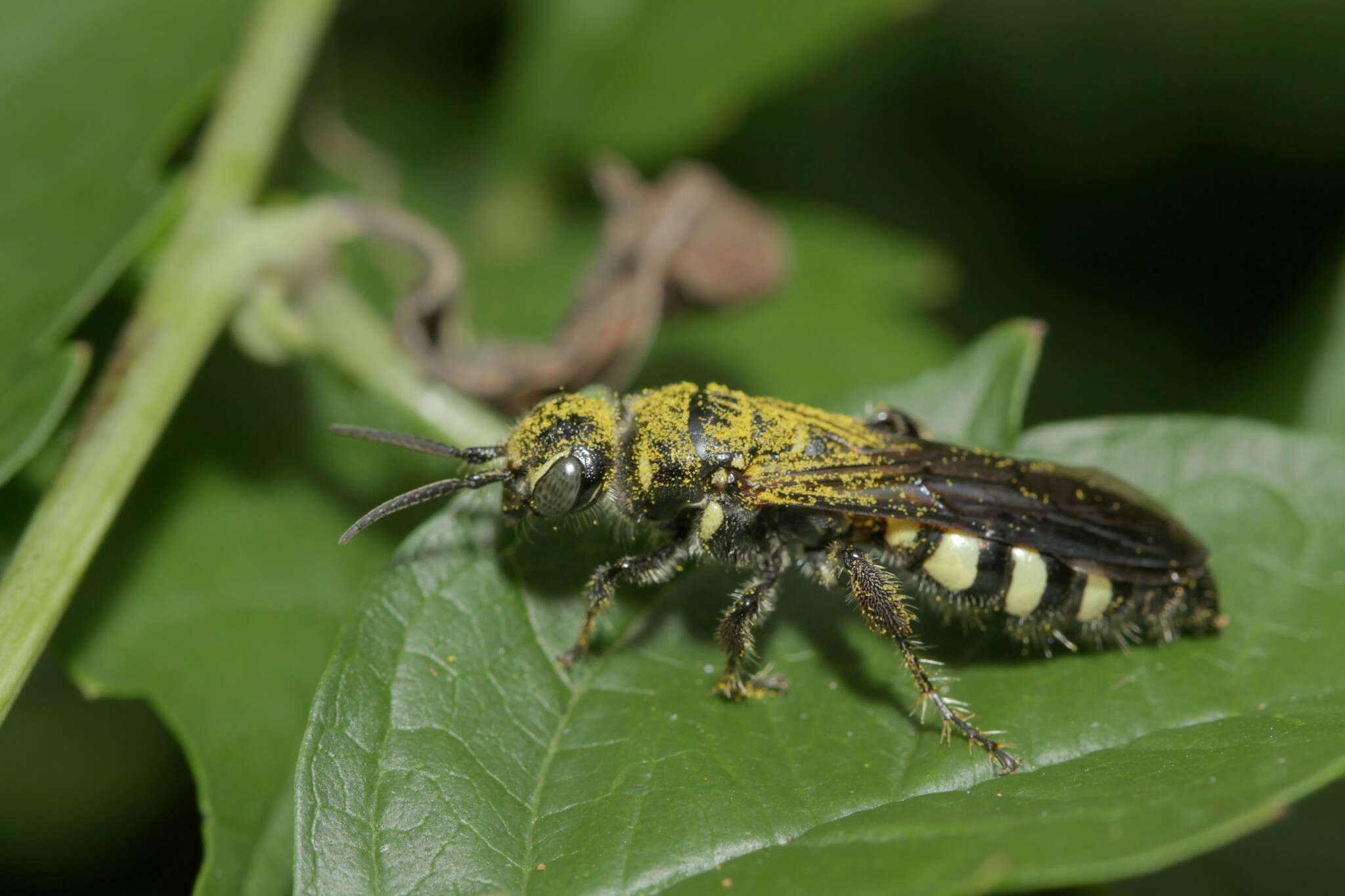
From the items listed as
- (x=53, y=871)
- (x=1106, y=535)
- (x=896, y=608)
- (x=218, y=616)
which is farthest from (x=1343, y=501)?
(x=53, y=871)

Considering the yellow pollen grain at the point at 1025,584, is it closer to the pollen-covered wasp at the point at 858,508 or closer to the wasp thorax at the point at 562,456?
the pollen-covered wasp at the point at 858,508

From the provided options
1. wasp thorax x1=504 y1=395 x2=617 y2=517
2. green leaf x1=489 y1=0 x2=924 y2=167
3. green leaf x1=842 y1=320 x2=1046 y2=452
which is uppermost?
green leaf x1=489 y1=0 x2=924 y2=167

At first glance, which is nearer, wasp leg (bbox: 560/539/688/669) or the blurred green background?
wasp leg (bbox: 560/539/688/669)

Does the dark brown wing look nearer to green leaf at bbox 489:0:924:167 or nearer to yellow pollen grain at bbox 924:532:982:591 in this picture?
yellow pollen grain at bbox 924:532:982:591

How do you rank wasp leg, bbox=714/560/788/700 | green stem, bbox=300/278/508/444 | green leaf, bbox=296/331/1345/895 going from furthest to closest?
green stem, bbox=300/278/508/444 → wasp leg, bbox=714/560/788/700 → green leaf, bbox=296/331/1345/895

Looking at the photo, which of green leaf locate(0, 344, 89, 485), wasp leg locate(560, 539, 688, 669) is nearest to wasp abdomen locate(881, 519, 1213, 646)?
wasp leg locate(560, 539, 688, 669)

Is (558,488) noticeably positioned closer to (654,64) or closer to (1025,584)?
(1025,584)

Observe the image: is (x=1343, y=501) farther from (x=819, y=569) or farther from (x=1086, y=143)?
(x=1086, y=143)

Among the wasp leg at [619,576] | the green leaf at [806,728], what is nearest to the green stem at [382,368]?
the green leaf at [806,728]
